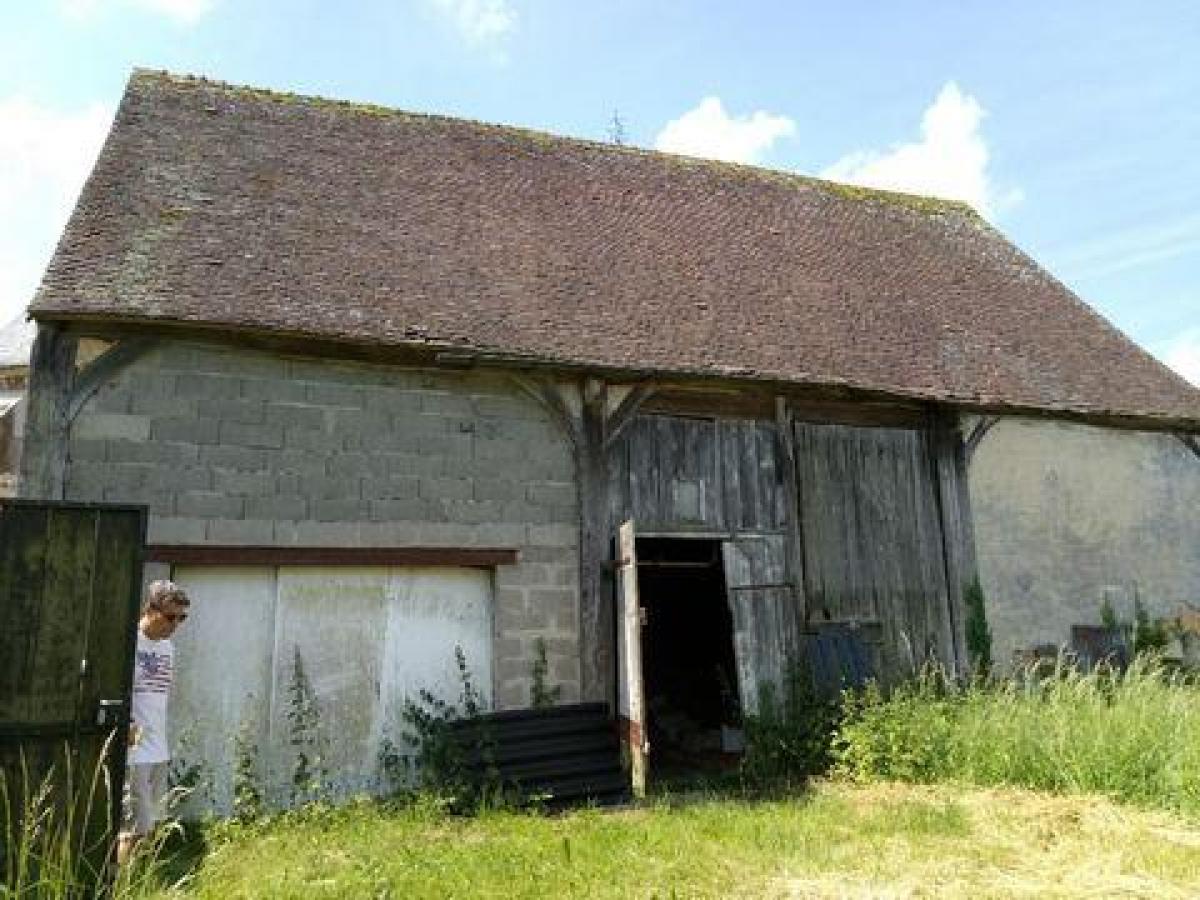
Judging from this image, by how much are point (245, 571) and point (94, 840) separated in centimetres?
289

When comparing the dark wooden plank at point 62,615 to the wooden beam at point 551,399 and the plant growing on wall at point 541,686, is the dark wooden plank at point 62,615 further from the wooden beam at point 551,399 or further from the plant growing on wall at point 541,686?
the wooden beam at point 551,399

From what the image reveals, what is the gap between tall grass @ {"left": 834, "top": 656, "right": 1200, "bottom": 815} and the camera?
6.23 m

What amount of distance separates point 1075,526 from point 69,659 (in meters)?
9.45

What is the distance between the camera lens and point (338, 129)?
10.8 m

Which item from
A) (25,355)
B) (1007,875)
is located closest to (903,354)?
(1007,875)

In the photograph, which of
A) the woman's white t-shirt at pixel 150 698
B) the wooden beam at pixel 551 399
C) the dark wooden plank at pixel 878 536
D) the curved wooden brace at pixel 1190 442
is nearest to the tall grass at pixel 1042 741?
the dark wooden plank at pixel 878 536

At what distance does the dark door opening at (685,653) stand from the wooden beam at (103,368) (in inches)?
216

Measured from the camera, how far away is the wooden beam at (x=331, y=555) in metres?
6.89

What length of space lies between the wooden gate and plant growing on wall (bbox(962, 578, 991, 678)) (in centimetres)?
762

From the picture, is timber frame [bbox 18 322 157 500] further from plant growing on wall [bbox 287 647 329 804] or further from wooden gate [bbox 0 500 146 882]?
wooden gate [bbox 0 500 146 882]

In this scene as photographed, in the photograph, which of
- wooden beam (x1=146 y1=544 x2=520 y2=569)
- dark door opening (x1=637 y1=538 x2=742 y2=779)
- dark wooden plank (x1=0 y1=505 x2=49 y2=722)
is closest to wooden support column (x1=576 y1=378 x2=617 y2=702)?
wooden beam (x1=146 y1=544 x2=520 y2=569)

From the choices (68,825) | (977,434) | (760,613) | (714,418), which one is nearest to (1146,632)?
(977,434)

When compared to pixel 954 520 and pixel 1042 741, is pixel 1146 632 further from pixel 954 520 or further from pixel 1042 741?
pixel 1042 741

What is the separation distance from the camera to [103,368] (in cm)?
702
